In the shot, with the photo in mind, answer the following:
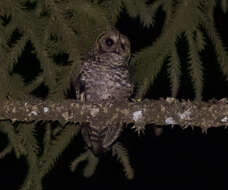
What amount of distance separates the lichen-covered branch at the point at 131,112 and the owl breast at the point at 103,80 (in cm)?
72

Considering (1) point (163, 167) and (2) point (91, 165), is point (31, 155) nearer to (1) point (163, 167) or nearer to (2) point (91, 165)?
(2) point (91, 165)

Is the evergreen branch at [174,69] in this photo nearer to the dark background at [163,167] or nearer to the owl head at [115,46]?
the owl head at [115,46]

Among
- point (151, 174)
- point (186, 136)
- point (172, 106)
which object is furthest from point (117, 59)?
point (151, 174)

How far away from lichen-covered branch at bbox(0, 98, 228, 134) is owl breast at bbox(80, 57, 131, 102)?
2.35 feet

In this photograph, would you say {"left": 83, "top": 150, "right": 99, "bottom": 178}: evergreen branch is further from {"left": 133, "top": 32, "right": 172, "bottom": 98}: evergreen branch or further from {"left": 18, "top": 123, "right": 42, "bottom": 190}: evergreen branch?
{"left": 133, "top": 32, "right": 172, "bottom": 98}: evergreen branch

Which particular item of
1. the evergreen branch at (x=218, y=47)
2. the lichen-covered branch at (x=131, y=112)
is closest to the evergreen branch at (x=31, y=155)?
the lichen-covered branch at (x=131, y=112)

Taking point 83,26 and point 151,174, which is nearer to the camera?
point 83,26

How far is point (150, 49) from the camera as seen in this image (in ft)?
6.66

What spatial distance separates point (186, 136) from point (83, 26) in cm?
454

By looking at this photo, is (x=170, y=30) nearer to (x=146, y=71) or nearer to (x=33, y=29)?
(x=146, y=71)

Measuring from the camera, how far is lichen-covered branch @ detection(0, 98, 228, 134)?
155 cm

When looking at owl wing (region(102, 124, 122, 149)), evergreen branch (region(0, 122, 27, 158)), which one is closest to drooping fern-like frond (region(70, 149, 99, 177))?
owl wing (region(102, 124, 122, 149))

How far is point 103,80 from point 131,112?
30.3 inches

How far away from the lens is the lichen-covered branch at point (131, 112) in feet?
5.10
